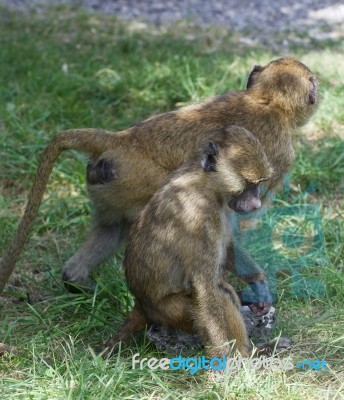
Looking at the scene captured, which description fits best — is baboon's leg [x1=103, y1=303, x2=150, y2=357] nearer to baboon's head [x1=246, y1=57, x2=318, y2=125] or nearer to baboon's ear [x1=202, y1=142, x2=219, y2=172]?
baboon's ear [x1=202, y1=142, x2=219, y2=172]

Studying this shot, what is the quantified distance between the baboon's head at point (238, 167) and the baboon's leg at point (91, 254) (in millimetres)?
1139

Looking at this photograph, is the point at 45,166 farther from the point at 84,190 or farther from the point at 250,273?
the point at 84,190

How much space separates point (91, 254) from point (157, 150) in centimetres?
89


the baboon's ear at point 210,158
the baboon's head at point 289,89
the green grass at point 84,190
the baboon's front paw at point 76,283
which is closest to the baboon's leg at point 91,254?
the baboon's front paw at point 76,283

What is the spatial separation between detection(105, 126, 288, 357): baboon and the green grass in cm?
29

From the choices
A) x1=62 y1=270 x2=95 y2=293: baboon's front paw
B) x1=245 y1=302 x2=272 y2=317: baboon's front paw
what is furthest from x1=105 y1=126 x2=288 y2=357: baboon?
x1=62 y1=270 x2=95 y2=293: baboon's front paw

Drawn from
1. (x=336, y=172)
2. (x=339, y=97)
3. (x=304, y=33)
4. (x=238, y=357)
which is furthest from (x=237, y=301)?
(x=304, y=33)

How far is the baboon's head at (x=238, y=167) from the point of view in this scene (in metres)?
4.73

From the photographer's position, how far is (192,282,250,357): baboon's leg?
4.60 metres

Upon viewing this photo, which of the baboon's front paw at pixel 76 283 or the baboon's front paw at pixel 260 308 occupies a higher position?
the baboon's front paw at pixel 260 308

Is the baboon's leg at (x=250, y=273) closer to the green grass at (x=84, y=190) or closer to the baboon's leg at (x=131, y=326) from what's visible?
the green grass at (x=84, y=190)

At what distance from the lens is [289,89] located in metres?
5.63

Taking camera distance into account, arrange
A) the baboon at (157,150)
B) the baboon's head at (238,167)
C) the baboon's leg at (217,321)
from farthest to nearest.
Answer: the baboon at (157,150)
the baboon's head at (238,167)
the baboon's leg at (217,321)

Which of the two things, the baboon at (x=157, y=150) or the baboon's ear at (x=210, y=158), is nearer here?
the baboon's ear at (x=210, y=158)
